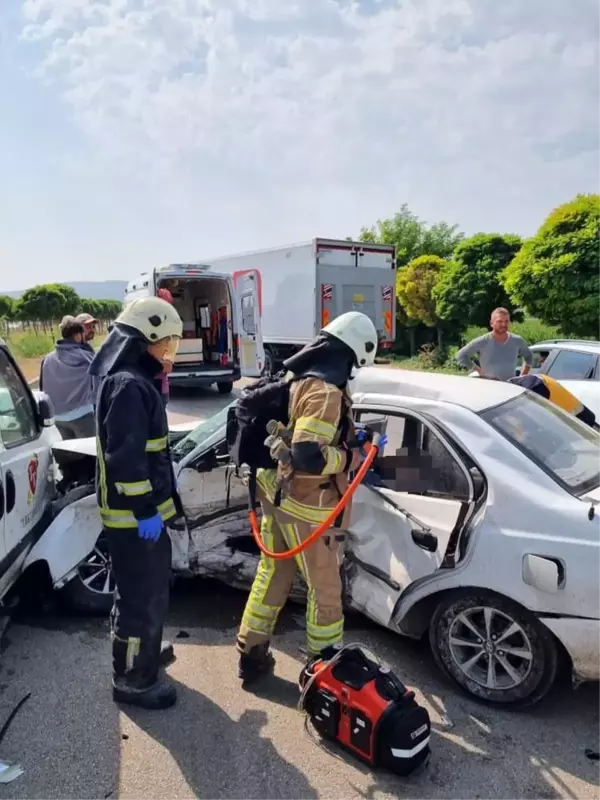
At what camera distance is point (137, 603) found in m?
3.10

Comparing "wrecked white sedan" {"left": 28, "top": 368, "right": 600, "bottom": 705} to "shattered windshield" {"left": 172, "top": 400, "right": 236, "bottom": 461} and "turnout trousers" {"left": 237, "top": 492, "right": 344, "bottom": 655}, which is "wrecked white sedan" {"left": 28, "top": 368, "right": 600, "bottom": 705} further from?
"turnout trousers" {"left": 237, "top": 492, "right": 344, "bottom": 655}

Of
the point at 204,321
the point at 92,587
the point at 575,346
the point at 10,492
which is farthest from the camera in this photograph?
the point at 204,321

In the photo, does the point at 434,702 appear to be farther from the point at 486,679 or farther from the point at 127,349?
the point at 127,349

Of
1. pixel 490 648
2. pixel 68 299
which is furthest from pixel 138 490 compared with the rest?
pixel 68 299

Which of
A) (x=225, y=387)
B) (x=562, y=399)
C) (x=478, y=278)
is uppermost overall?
(x=478, y=278)

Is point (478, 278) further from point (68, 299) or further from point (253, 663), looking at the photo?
point (68, 299)

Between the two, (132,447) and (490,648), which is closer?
(132,447)

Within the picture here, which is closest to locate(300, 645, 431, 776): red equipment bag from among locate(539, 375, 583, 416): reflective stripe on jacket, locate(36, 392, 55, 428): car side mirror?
locate(36, 392, 55, 428): car side mirror

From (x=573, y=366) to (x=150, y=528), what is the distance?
657 cm

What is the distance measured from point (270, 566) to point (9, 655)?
1.63 metres

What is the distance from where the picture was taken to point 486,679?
3.11 meters

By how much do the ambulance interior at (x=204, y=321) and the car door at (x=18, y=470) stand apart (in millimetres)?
8590

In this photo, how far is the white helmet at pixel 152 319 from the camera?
122 inches

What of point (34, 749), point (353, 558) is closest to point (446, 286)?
point (353, 558)
